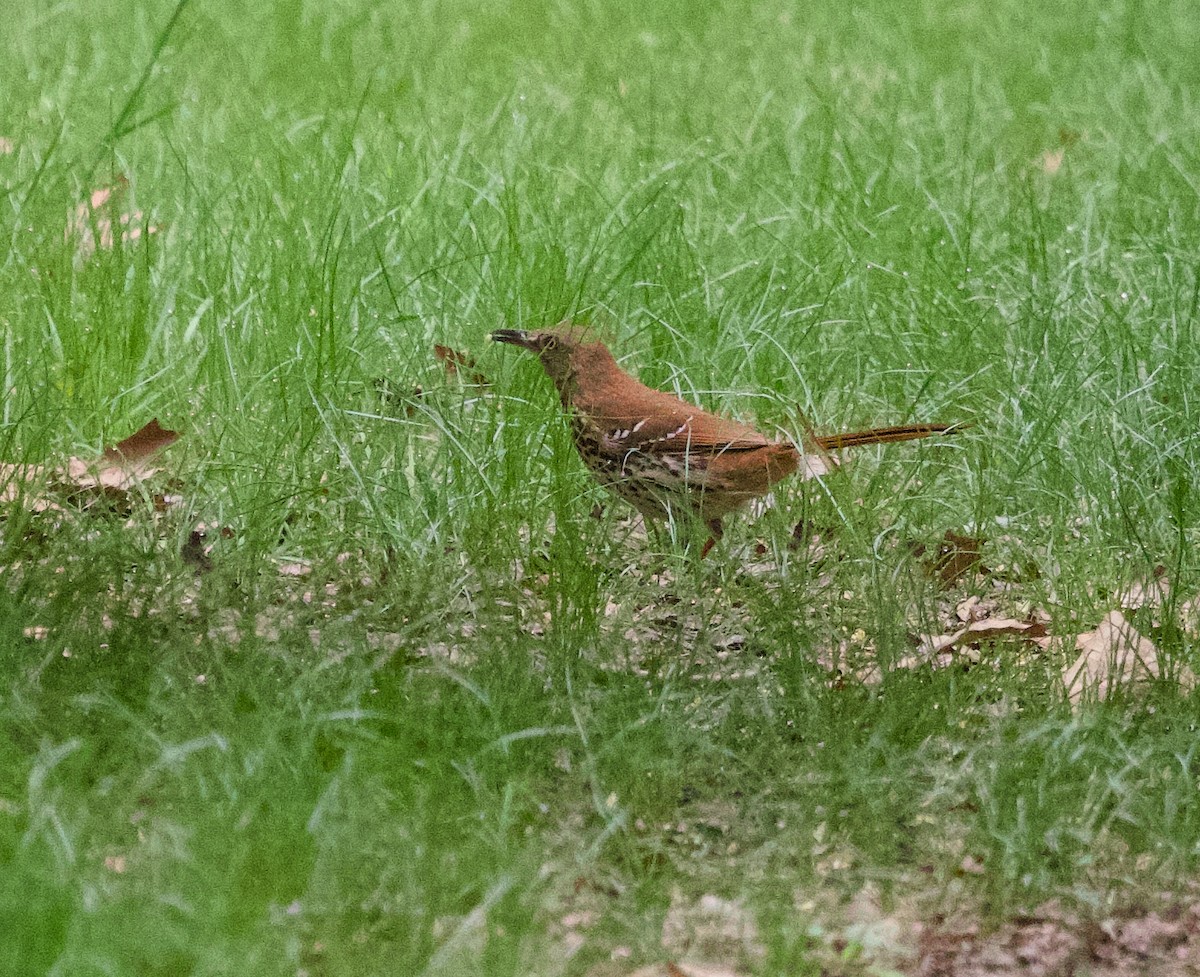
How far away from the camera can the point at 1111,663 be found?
316 centimetres

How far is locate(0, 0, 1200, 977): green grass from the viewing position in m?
2.56

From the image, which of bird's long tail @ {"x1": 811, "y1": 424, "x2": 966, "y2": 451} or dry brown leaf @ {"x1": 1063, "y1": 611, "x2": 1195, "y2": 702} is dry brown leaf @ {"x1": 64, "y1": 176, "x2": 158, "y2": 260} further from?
dry brown leaf @ {"x1": 1063, "y1": 611, "x2": 1195, "y2": 702}

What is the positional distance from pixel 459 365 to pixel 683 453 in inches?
32.5

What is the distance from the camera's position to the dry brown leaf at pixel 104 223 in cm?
471

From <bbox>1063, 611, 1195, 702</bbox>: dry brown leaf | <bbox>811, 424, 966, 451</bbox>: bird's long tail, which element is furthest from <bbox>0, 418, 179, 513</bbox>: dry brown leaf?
<bbox>1063, 611, 1195, 702</bbox>: dry brown leaf

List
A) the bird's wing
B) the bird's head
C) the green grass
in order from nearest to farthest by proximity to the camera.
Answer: the green grass < the bird's wing < the bird's head

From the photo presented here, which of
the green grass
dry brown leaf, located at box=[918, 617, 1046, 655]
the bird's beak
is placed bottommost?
dry brown leaf, located at box=[918, 617, 1046, 655]

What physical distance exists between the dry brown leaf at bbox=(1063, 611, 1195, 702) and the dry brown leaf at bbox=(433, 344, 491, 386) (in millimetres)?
1672

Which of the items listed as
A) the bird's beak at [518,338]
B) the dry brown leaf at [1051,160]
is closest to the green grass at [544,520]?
the dry brown leaf at [1051,160]

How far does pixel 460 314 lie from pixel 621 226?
0.68 meters

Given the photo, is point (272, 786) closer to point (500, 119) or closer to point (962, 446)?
point (962, 446)

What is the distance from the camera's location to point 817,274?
16.1 feet

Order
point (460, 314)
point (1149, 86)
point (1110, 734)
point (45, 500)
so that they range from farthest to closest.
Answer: point (1149, 86)
point (460, 314)
point (45, 500)
point (1110, 734)

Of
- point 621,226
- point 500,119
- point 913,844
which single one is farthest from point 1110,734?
point 500,119
